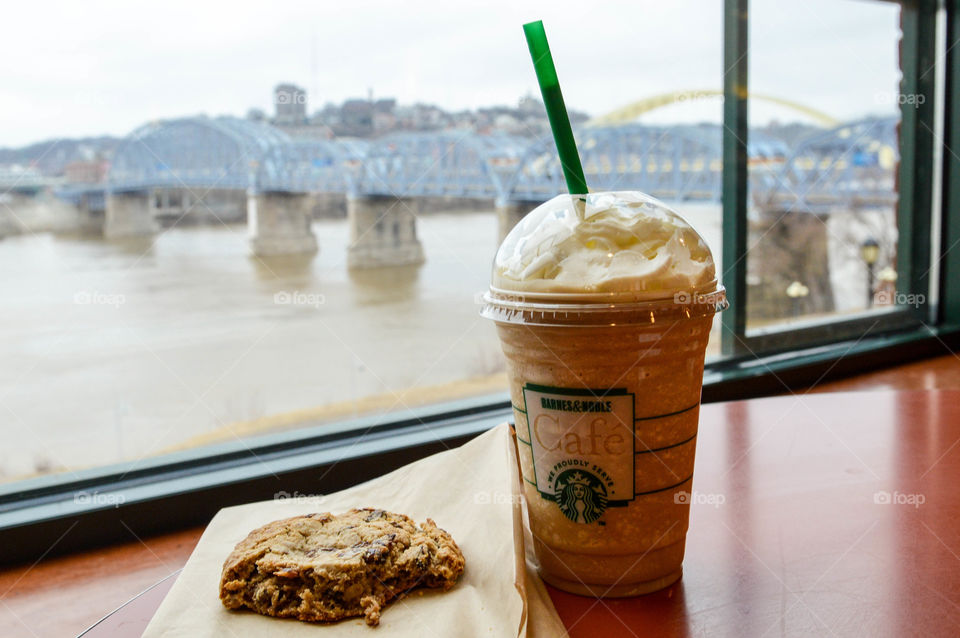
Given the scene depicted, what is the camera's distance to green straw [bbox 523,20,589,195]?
0.82 m

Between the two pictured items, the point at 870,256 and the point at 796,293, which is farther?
the point at 870,256

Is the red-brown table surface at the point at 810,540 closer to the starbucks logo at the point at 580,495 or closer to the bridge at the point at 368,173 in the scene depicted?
the starbucks logo at the point at 580,495

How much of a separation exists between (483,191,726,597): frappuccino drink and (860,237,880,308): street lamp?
154 inches

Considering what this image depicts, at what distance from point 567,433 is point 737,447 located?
0.56m

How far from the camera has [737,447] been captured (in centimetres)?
127

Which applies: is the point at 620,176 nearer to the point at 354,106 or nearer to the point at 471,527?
the point at 354,106

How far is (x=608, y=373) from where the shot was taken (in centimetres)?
79

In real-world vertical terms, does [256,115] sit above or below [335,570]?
above

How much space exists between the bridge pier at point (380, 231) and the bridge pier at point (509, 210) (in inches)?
13.5

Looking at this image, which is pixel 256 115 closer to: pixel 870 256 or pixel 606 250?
pixel 606 250

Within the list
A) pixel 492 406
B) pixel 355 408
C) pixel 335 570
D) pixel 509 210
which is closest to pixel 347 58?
pixel 509 210

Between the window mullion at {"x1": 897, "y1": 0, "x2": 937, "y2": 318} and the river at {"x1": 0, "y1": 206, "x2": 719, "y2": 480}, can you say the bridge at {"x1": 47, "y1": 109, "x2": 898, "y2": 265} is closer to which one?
the river at {"x1": 0, "y1": 206, "x2": 719, "y2": 480}

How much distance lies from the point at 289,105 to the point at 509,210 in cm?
86

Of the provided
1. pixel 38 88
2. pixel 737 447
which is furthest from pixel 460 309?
pixel 737 447
